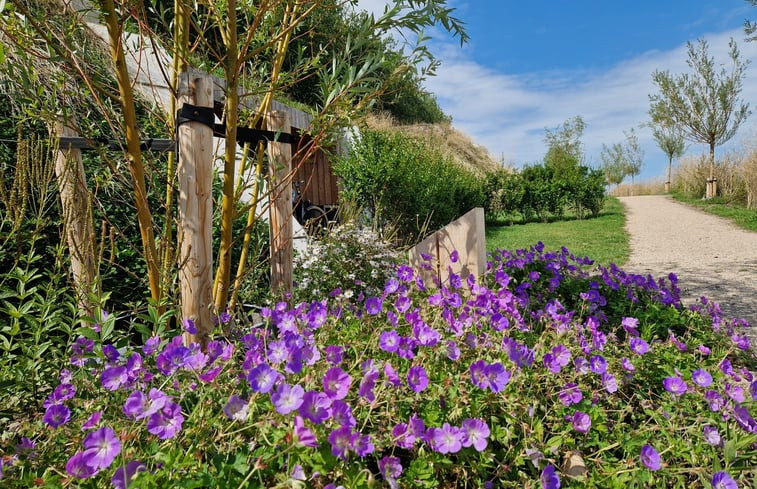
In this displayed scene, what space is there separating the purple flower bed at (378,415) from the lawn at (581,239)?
5.53 meters

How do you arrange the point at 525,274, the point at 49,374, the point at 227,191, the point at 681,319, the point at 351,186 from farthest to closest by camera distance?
the point at 351,186 → the point at 525,274 → the point at 681,319 → the point at 227,191 → the point at 49,374

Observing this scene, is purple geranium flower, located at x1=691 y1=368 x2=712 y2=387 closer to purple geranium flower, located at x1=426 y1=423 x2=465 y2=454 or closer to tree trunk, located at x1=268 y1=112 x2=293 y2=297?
purple geranium flower, located at x1=426 y1=423 x2=465 y2=454

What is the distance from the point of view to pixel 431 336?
1.35 m

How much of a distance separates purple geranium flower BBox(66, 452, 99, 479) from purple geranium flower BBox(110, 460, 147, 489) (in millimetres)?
51

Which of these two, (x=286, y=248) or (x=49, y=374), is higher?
(x=286, y=248)

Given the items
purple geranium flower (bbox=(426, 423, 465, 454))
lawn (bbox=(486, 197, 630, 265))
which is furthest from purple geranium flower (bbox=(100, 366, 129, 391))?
lawn (bbox=(486, 197, 630, 265))

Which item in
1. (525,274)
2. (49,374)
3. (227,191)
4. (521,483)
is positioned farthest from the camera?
(525,274)

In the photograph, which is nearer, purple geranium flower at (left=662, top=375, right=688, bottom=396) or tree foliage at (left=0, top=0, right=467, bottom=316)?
purple geranium flower at (left=662, top=375, right=688, bottom=396)

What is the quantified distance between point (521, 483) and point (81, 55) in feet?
7.71

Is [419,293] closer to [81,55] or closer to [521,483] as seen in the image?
[521,483]

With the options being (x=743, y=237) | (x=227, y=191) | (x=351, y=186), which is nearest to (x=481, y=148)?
(x=743, y=237)

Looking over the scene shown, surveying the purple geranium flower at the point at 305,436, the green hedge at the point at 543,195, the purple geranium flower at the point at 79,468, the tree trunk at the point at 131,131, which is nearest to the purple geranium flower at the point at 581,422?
the purple geranium flower at the point at 305,436

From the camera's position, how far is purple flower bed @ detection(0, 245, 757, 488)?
928 millimetres

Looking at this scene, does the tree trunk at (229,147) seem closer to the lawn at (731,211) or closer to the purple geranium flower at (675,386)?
the purple geranium flower at (675,386)
